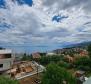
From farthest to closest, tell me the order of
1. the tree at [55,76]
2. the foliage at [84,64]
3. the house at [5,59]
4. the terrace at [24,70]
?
the foliage at [84,64] < the house at [5,59] < the terrace at [24,70] < the tree at [55,76]

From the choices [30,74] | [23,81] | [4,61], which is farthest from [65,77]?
[4,61]

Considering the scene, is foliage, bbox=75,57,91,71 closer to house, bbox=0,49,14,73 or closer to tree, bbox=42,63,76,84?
house, bbox=0,49,14,73

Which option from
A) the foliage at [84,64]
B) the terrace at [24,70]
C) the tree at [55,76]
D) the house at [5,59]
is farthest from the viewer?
the foliage at [84,64]

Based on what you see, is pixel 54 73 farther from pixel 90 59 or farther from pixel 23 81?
pixel 90 59

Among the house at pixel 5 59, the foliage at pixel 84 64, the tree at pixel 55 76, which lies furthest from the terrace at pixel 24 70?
the foliage at pixel 84 64

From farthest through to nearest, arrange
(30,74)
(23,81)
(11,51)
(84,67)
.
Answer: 1. (84,67)
2. (11,51)
3. (30,74)
4. (23,81)

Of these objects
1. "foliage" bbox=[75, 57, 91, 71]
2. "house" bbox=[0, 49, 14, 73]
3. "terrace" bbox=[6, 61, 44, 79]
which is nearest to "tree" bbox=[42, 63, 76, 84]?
"terrace" bbox=[6, 61, 44, 79]

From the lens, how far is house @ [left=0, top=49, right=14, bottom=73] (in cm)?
4451

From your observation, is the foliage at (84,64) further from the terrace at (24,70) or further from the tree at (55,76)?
the tree at (55,76)

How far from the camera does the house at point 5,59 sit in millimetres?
44506

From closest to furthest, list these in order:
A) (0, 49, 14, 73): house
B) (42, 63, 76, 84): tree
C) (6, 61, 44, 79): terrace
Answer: (42, 63, 76, 84): tree → (6, 61, 44, 79): terrace → (0, 49, 14, 73): house

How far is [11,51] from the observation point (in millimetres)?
47719

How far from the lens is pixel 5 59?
4512 cm

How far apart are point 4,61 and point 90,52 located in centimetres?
2907
